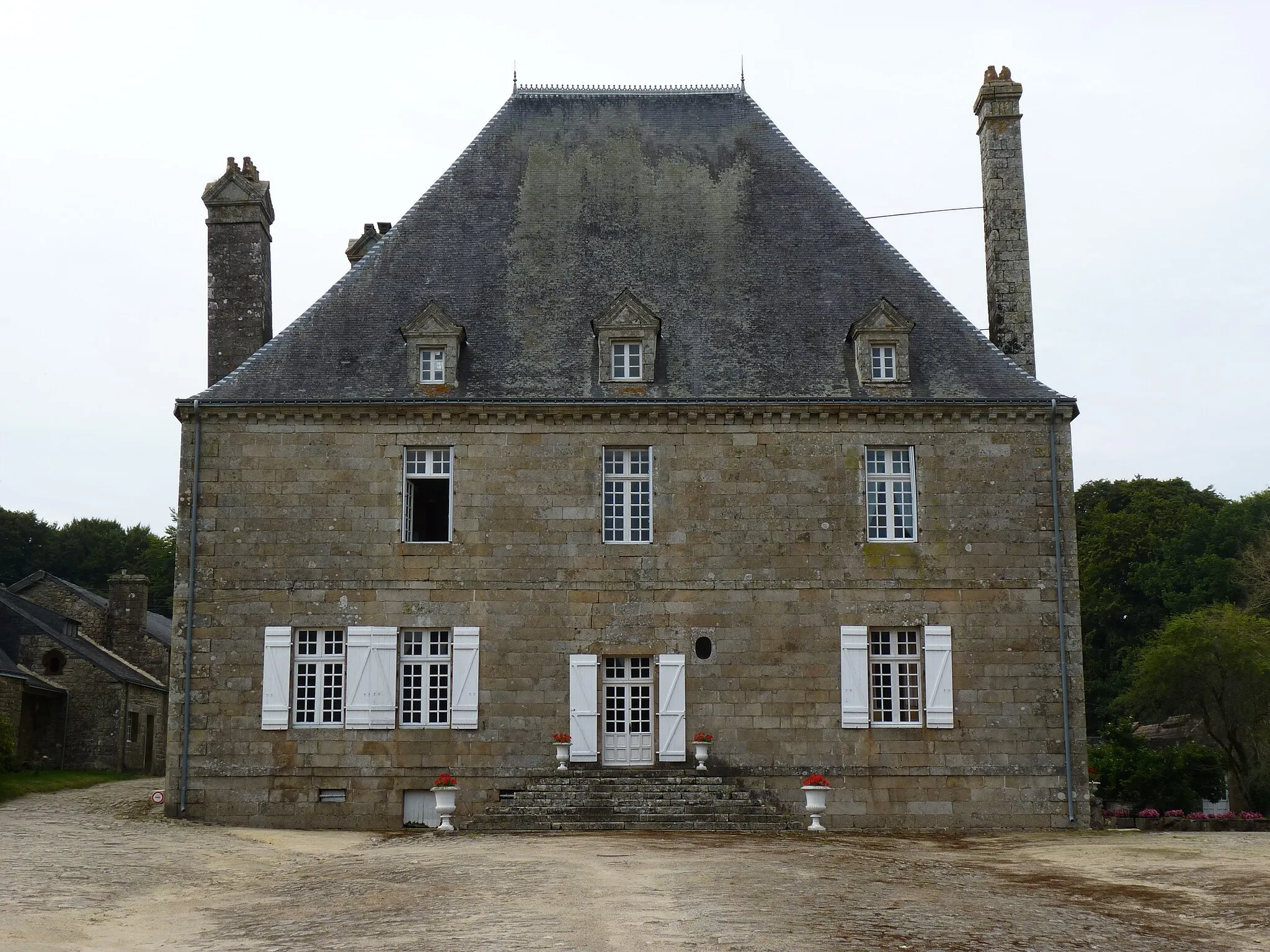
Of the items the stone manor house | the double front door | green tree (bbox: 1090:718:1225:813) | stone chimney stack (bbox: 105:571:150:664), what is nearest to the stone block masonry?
the stone manor house

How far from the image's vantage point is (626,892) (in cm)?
1097

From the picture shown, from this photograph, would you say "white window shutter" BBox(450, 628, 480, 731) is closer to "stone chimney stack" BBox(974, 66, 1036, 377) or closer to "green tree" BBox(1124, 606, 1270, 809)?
"stone chimney stack" BBox(974, 66, 1036, 377)

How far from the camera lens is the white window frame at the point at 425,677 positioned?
18.9 metres

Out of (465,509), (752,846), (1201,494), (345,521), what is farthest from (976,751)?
(1201,494)

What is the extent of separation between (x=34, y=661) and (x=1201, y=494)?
38.2 m

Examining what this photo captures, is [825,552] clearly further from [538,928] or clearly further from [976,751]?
[538,928]

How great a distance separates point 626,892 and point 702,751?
25.2 ft

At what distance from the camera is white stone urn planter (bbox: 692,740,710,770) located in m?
18.6

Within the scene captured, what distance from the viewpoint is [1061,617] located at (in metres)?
19.0

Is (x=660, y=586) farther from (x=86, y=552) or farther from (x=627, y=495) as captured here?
(x=86, y=552)

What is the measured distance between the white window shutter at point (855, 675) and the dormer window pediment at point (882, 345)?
12.1 ft

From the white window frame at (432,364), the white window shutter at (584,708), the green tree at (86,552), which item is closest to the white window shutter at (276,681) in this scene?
the white window shutter at (584,708)

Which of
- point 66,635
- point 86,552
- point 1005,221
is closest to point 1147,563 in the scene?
point 1005,221

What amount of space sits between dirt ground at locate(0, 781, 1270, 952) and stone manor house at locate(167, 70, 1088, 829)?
6.74ft
